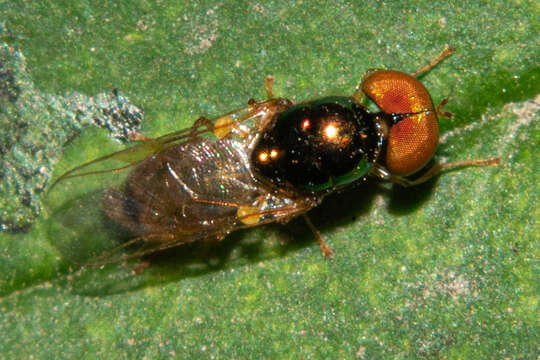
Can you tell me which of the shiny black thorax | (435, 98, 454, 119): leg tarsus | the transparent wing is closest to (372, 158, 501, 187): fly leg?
the shiny black thorax

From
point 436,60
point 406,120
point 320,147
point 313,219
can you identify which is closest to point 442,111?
point 406,120

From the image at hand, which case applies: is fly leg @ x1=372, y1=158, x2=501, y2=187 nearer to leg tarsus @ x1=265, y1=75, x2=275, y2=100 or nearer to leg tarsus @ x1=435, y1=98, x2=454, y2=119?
leg tarsus @ x1=435, y1=98, x2=454, y2=119

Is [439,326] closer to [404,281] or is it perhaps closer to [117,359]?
[404,281]

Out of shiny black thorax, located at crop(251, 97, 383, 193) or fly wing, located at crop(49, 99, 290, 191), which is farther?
fly wing, located at crop(49, 99, 290, 191)

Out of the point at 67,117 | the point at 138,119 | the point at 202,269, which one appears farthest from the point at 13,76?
the point at 202,269

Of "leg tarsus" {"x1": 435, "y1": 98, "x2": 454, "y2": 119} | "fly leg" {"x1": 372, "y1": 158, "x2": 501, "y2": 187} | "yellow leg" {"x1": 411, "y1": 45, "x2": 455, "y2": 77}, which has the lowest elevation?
"fly leg" {"x1": 372, "y1": 158, "x2": 501, "y2": 187}

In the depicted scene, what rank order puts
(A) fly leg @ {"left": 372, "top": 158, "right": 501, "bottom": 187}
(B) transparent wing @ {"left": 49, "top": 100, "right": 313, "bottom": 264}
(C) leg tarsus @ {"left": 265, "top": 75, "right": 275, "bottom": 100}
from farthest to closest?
(C) leg tarsus @ {"left": 265, "top": 75, "right": 275, "bottom": 100} < (A) fly leg @ {"left": 372, "top": 158, "right": 501, "bottom": 187} < (B) transparent wing @ {"left": 49, "top": 100, "right": 313, "bottom": 264}

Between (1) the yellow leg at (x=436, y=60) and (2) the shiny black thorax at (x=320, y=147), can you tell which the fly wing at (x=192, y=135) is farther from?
(1) the yellow leg at (x=436, y=60)
